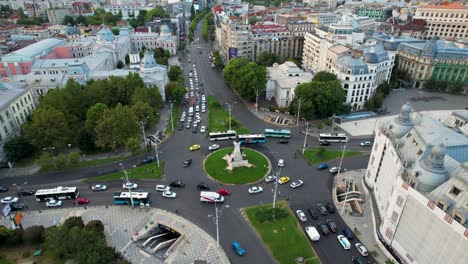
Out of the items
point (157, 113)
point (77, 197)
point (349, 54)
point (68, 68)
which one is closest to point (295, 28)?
point (349, 54)

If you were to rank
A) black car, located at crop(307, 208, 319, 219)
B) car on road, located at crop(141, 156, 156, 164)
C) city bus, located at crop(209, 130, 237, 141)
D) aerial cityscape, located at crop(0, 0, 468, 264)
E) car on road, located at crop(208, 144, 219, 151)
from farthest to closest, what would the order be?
city bus, located at crop(209, 130, 237, 141) → car on road, located at crop(208, 144, 219, 151) → car on road, located at crop(141, 156, 156, 164) → black car, located at crop(307, 208, 319, 219) → aerial cityscape, located at crop(0, 0, 468, 264)

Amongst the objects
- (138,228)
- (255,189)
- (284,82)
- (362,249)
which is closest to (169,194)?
(138,228)

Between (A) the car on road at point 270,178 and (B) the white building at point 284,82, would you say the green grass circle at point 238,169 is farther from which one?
(B) the white building at point 284,82

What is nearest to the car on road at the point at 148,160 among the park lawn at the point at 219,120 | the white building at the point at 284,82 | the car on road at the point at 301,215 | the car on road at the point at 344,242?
the park lawn at the point at 219,120

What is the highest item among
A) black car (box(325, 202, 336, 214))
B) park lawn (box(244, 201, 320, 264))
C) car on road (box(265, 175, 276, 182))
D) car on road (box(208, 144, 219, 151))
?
car on road (box(208, 144, 219, 151))

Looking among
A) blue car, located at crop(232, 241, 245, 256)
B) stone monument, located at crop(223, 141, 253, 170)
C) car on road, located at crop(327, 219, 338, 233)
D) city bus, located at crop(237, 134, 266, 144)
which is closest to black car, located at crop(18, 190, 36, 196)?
stone monument, located at crop(223, 141, 253, 170)

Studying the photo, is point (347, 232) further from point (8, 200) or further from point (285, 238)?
point (8, 200)

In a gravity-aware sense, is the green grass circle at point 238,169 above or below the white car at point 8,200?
above

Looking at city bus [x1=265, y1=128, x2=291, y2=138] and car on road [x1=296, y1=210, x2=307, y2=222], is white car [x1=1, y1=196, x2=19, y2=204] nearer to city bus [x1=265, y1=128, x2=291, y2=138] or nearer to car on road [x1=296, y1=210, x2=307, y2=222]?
car on road [x1=296, y1=210, x2=307, y2=222]
